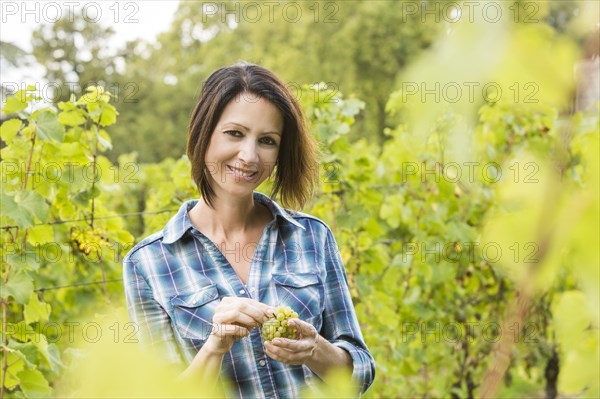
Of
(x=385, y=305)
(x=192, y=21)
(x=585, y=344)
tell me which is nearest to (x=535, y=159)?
(x=585, y=344)

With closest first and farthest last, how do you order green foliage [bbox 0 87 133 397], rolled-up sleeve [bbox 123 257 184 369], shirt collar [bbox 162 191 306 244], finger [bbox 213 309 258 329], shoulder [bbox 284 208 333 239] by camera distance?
finger [bbox 213 309 258 329]
rolled-up sleeve [bbox 123 257 184 369]
shirt collar [bbox 162 191 306 244]
shoulder [bbox 284 208 333 239]
green foliage [bbox 0 87 133 397]

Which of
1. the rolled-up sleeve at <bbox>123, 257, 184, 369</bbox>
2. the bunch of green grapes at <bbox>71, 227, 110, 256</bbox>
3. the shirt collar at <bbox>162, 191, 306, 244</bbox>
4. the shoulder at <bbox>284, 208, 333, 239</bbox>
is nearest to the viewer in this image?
the rolled-up sleeve at <bbox>123, 257, 184, 369</bbox>

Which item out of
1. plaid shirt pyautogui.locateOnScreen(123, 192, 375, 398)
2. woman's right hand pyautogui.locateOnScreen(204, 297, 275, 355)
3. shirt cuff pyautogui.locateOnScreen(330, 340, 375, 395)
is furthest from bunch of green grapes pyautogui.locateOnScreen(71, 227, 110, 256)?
woman's right hand pyautogui.locateOnScreen(204, 297, 275, 355)

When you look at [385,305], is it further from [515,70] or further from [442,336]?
[515,70]

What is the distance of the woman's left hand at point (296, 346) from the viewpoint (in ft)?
4.56

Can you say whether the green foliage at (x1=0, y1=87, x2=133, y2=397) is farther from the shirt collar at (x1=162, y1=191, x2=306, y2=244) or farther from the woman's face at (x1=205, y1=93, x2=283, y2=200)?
the woman's face at (x1=205, y1=93, x2=283, y2=200)

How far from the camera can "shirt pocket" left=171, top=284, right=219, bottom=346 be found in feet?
5.27

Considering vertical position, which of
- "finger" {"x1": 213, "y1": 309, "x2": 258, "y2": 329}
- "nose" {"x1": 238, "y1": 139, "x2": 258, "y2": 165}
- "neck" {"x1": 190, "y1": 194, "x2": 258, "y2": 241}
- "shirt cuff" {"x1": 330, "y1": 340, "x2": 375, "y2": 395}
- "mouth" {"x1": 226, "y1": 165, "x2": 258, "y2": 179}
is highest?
"nose" {"x1": 238, "y1": 139, "x2": 258, "y2": 165}

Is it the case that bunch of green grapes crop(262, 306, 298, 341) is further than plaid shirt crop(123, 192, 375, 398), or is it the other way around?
plaid shirt crop(123, 192, 375, 398)

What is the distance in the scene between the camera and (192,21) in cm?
2352

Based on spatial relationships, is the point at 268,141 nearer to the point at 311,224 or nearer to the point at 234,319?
the point at 311,224

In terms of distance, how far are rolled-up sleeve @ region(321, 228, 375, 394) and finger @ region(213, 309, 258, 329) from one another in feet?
1.26

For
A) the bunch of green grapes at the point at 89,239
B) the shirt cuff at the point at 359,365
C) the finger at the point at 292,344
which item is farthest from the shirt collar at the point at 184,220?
the bunch of green grapes at the point at 89,239

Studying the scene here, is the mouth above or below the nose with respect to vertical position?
below
